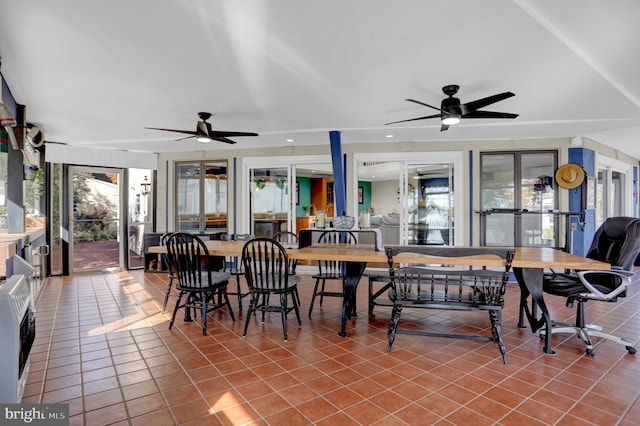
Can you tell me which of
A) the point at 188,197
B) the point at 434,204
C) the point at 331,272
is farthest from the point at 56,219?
the point at 434,204

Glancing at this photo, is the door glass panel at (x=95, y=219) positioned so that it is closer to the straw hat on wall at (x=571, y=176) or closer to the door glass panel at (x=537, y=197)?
the door glass panel at (x=537, y=197)

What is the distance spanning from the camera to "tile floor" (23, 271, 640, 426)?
201cm

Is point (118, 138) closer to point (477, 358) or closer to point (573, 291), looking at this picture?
point (477, 358)

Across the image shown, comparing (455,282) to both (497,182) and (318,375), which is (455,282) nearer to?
(318,375)

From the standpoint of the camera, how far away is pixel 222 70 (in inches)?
126

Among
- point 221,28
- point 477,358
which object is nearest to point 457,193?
point 477,358

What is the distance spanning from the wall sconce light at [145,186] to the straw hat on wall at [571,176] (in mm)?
7472

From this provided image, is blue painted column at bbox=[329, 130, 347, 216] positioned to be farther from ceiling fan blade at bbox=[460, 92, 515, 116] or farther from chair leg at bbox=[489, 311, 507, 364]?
chair leg at bbox=[489, 311, 507, 364]

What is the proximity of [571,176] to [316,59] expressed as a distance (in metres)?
4.84

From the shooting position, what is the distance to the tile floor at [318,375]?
6.61 ft

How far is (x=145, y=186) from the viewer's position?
7195mm

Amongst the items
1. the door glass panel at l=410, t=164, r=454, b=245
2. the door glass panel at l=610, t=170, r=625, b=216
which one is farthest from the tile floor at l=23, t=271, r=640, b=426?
the door glass panel at l=610, t=170, r=625, b=216

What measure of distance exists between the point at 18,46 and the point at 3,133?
59.3 inches

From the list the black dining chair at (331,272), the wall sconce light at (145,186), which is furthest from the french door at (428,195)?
the wall sconce light at (145,186)
